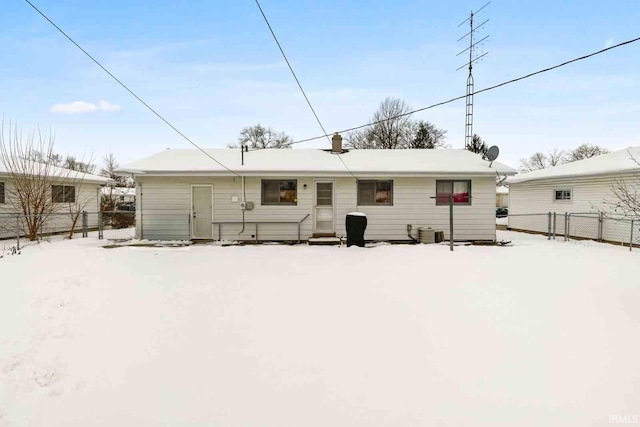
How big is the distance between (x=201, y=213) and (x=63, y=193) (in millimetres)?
8195

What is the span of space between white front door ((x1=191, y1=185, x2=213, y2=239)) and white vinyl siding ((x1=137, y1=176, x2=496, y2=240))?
0.66 feet

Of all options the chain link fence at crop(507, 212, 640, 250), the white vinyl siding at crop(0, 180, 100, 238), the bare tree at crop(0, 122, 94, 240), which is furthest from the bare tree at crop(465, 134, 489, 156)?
the bare tree at crop(0, 122, 94, 240)

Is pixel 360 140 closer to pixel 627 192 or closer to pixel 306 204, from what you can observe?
pixel 306 204

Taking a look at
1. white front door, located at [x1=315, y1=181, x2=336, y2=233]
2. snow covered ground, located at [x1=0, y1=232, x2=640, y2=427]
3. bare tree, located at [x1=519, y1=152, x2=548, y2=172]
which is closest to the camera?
snow covered ground, located at [x1=0, y1=232, x2=640, y2=427]

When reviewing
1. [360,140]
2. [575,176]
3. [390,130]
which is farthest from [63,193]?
[390,130]

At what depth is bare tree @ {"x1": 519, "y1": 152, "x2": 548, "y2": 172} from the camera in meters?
54.1

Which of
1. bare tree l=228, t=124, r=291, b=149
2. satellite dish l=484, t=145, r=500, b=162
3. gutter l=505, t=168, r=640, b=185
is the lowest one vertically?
gutter l=505, t=168, r=640, b=185

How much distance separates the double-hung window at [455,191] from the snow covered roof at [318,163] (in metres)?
0.54

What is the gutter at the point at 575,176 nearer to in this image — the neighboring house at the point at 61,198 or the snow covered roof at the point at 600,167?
the snow covered roof at the point at 600,167

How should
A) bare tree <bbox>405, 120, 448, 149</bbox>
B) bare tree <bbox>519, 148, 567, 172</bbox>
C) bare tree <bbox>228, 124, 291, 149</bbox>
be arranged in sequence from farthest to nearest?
bare tree <bbox>519, 148, 567, 172</bbox> → bare tree <bbox>228, 124, 291, 149</bbox> → bare tree <bbox>405, 120, 448, 149</bbox>

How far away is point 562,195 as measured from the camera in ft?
49.2

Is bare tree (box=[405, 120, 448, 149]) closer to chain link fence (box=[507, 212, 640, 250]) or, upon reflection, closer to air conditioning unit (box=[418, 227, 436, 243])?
chain link fence (box=[507, 212, 640, 250])

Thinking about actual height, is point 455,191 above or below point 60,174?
below

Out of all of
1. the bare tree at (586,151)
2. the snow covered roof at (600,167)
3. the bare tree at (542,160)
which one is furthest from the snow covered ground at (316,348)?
the bare tree at (542,160)
